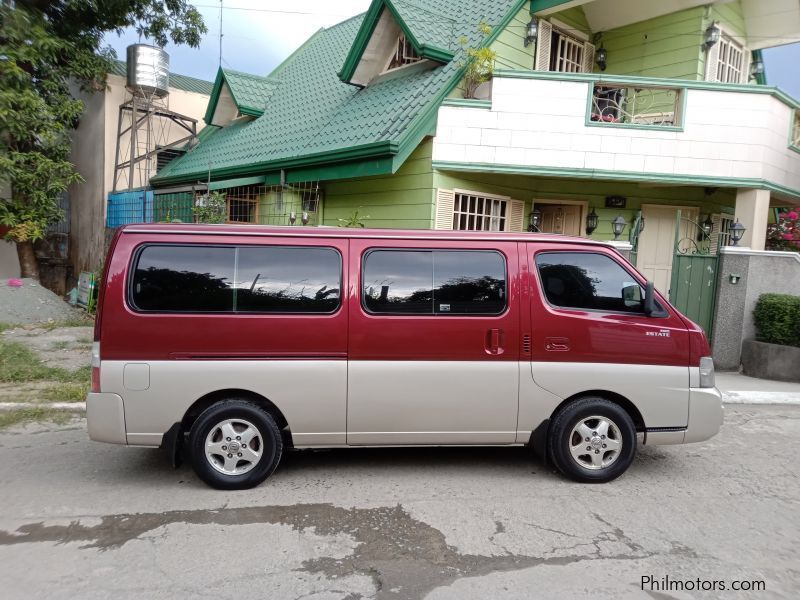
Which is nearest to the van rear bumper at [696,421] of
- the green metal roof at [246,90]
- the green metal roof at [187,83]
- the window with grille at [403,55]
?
the window with grille at [403,55]

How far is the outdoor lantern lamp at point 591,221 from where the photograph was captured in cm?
1048

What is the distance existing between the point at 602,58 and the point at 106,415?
37.4 feet

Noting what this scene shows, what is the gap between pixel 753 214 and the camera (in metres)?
9.82

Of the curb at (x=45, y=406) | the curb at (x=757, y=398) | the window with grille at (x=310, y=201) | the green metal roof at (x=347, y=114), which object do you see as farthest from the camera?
the window with grille at (x=310, y=201)

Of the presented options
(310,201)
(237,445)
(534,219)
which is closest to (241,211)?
(310,201)

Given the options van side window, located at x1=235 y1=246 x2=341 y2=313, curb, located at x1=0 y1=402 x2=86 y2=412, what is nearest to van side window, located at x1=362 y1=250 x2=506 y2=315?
van side window, located at x1=235 y1=246 x2=341 y2=313

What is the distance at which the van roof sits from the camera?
4.56 metres

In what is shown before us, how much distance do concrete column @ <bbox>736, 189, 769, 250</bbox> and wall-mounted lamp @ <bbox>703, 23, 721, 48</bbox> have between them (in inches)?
115

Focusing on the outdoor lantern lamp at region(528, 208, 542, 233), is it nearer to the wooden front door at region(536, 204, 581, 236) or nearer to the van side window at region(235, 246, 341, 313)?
the wooden front door at region(536, 204, 581, 236)

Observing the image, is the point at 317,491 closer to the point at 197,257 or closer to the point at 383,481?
the point at 383,481

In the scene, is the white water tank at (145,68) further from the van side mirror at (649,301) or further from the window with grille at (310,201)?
the van side mirror at (649,301)

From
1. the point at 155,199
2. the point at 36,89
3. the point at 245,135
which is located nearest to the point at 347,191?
the point at 245,135
